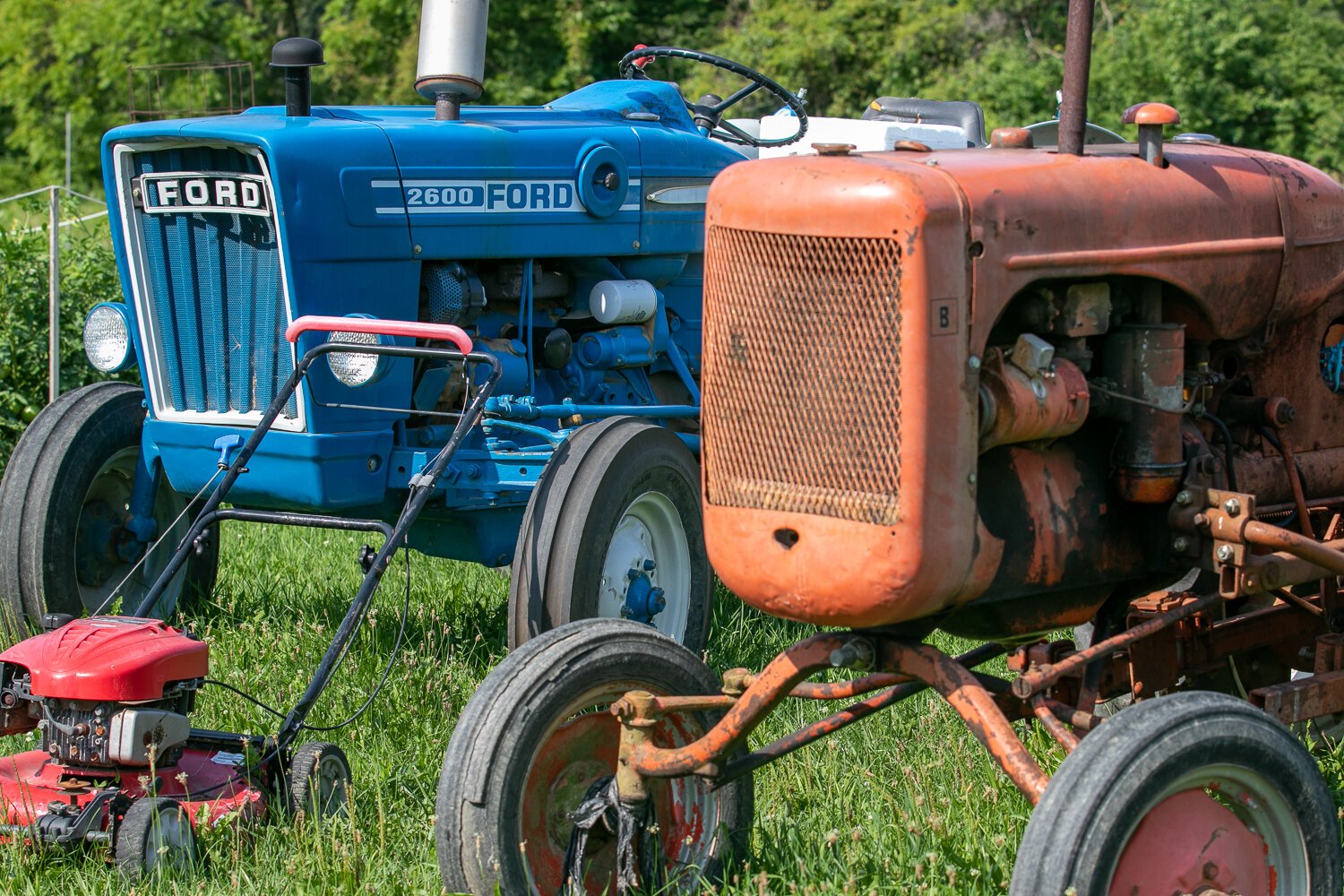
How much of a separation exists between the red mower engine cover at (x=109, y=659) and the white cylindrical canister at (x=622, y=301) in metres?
2.16

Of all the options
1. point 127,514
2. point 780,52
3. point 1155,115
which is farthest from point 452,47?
point 780,52

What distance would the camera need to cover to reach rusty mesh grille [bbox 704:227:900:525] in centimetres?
300

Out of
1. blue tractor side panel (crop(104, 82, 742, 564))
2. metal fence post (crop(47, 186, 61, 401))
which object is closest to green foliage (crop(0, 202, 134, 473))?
metal fence post (crop(47, 186, 61, 401))

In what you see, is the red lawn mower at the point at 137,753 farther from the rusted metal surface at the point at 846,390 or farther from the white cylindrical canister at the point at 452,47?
the white cylindrical canister at the point at 452,47

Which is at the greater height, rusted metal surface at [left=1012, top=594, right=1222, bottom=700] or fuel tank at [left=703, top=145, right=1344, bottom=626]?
fuel tank at [left=703, top=145, right=1344, bottom=626]

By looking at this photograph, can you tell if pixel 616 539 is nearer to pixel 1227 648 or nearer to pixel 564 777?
pixel 564 777

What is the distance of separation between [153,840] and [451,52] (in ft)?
9.79

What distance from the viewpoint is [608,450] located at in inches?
193

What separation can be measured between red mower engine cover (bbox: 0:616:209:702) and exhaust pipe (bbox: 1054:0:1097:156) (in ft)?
7.61

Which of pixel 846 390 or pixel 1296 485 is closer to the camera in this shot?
pixel 846 390

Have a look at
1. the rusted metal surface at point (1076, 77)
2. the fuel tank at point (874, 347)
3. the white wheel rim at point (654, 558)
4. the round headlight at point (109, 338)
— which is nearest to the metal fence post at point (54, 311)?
the round headlight at point (109, 338)

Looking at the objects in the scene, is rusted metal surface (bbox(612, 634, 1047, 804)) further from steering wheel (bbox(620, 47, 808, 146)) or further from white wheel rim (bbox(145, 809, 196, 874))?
steering wheel (bbox(620, 47, 808, 146))

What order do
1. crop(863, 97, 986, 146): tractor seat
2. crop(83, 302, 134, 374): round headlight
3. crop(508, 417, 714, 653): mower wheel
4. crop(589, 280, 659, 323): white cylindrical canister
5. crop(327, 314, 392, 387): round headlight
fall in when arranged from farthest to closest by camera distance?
crop(863, 97, 986, 146): tractor seat → crop(589, 280, 659, 323): white cylindrical canister → crop(83, 302, 134, 374): round headlight → crop(327, 314, 392, 387): round headlight → crop(508, 417, 714, 653): mower wheel

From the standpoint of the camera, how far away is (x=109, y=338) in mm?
5543
